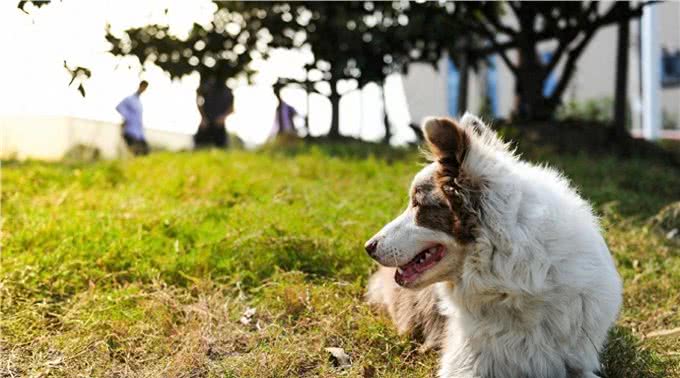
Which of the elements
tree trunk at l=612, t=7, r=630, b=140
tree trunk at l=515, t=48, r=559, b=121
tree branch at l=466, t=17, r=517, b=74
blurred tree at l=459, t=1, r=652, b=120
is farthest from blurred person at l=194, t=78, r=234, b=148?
tree trunk at l=612, t=7, r=630, b=140

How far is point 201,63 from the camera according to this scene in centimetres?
1199

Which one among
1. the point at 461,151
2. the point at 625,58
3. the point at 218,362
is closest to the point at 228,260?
the point at 218,362

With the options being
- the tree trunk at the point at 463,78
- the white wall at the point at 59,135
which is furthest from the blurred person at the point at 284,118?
the tree trunk at the point at 463,78

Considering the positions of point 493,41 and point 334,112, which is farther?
point 334,112

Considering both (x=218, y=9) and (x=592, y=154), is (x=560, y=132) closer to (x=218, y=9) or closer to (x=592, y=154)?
(x=592, y=154)

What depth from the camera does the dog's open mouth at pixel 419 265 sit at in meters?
3.46

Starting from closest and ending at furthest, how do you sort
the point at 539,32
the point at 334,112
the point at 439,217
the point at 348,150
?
the point at 439,217 → the point at 348,150 → the point at 539,32 → the point at 334,112

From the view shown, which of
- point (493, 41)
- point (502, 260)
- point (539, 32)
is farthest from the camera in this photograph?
point (539, 32)

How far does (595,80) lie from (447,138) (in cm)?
2163

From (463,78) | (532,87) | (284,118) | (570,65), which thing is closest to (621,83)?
(570,65)

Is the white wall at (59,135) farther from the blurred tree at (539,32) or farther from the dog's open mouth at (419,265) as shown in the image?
the dog's open mouth at (419,265)

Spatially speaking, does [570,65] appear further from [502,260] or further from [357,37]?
[502,260]

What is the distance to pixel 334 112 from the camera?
12789 mm

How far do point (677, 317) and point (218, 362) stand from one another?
9.54 ft
